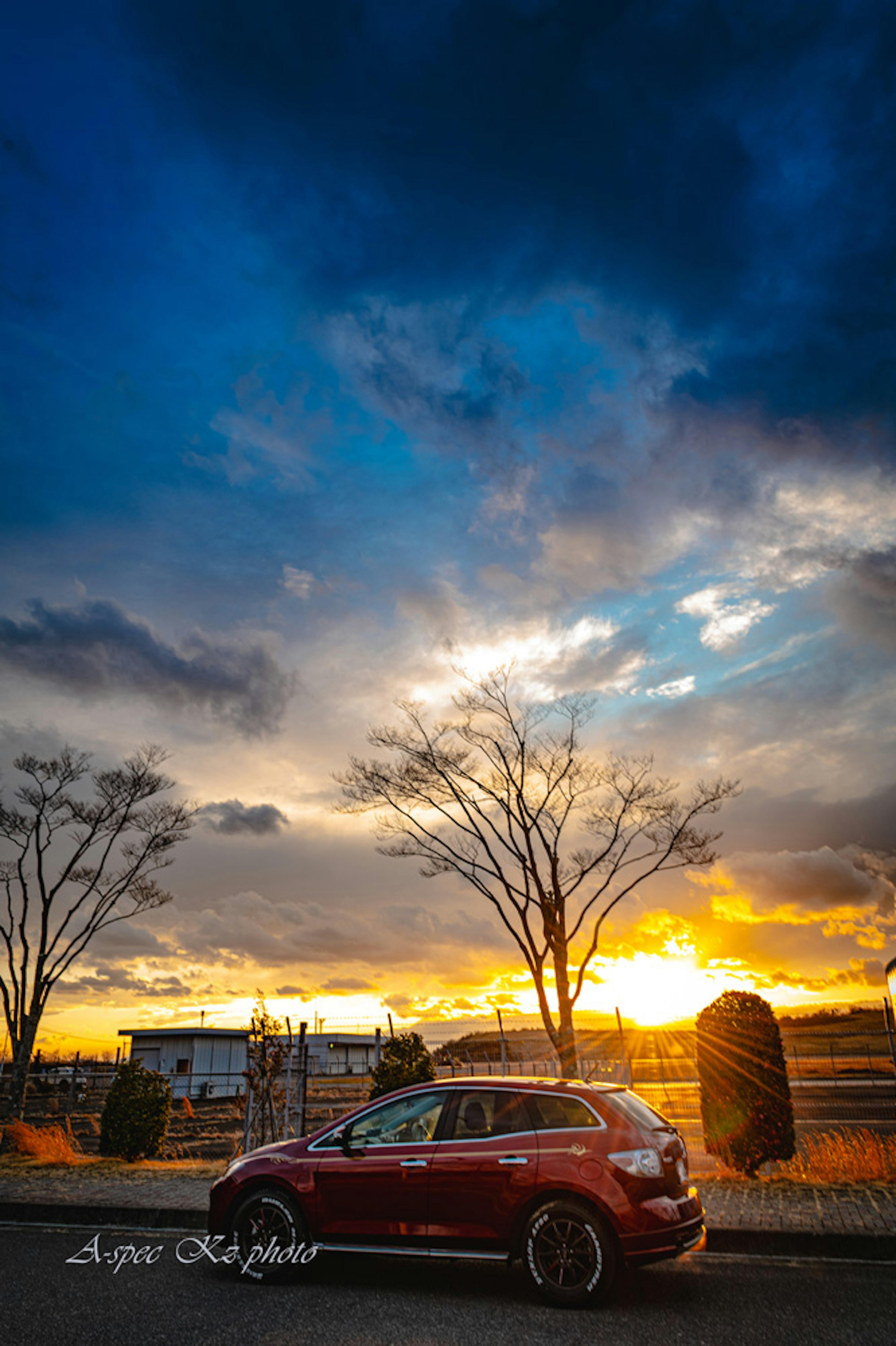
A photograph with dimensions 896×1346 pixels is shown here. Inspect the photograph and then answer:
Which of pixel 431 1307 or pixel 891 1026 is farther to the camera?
pixel 891 1026

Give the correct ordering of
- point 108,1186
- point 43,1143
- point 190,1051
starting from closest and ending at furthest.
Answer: point 108,1186 < point 43,1143 < point 190,1051

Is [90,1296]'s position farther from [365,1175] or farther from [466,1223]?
[466,1223]

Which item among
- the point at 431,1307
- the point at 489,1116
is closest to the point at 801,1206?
the point at 489,1116

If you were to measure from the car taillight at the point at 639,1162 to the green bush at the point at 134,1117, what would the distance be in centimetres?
1223

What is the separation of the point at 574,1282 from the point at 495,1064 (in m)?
47.4

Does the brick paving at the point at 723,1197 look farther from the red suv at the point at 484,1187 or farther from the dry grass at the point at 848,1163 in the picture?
the red suv at the point at 484,1187

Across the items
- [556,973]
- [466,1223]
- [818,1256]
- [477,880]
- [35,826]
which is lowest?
[818,1256]

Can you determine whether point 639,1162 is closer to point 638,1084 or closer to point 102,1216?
point 102,1216

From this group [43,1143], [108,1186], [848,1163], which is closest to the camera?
[848,1163]

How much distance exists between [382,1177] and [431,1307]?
0.94 meters

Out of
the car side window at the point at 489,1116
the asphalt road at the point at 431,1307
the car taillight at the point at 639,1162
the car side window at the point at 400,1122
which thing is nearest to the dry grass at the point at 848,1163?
the asphalt road at the point at 431,1307

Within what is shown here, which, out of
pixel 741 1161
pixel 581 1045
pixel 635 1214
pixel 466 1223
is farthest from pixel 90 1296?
pixel 581 1045

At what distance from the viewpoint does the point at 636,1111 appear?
22.5 ft

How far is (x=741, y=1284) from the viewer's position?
6.79 metres
